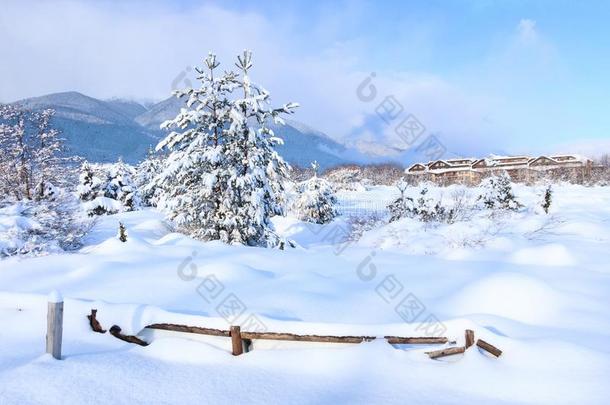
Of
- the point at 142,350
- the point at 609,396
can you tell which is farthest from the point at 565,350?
the point at 142,350

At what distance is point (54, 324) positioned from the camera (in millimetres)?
4125

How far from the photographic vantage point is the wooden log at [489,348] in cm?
438

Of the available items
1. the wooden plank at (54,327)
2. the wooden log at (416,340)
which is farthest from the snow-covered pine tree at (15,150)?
the wooden log at (416,340)

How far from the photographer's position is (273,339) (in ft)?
15.6

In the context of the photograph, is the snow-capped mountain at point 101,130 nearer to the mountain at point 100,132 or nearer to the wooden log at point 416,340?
the mountain at point 100,132

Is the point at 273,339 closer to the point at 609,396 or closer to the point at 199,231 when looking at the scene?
the point at 609,396

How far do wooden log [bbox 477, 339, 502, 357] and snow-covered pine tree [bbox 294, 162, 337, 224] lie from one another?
871 inches

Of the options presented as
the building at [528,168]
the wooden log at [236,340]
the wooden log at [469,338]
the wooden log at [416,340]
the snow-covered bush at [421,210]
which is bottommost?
the wooden log at [236,340]

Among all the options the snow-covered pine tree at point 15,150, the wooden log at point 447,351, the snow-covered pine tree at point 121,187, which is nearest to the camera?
the wooden log at point 447,351

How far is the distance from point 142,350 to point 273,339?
5.05ft

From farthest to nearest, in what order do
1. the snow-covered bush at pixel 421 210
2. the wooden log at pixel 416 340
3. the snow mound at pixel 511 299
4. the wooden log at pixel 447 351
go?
the snow-covered bush at pixel 421 210, the snow mound at pixel 511 299, the wooden log at pixel 416 340, the wooden log at pixel 447 351

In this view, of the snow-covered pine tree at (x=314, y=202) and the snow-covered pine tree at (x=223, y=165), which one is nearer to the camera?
the snow-covered pine tree at (x=223, y=165)

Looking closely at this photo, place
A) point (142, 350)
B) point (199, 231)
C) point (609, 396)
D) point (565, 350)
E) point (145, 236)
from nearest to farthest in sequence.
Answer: point (609, 396)
point (565, 350)
point (142, 350)
point (199, 231)
point (145, 236)

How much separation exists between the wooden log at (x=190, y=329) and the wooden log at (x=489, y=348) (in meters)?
2.85
